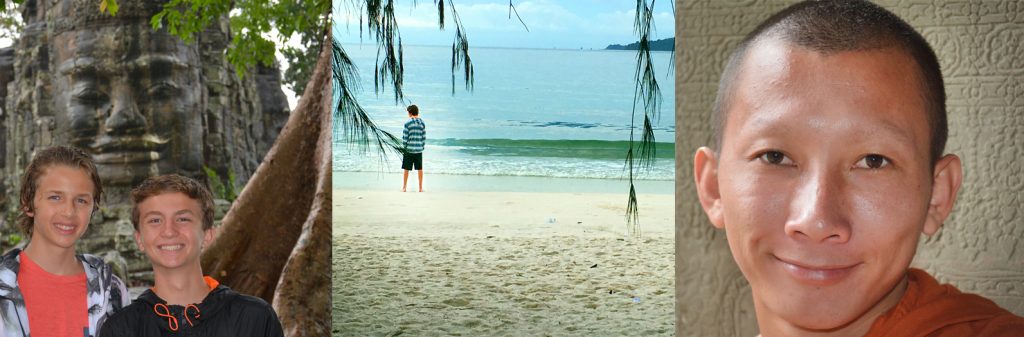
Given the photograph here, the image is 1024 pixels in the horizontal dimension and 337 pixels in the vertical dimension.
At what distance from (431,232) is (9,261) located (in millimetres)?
7162

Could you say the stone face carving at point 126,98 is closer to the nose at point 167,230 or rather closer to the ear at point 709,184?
the nose at point 167,230

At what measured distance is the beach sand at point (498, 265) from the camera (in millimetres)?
5590

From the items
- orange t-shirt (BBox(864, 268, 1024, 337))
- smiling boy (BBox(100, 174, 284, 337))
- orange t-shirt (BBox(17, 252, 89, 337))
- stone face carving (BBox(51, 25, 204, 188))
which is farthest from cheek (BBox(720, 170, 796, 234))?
stone face carving (BBox(51, 25, 204, 188))

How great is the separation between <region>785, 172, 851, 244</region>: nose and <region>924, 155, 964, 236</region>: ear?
0.10 m

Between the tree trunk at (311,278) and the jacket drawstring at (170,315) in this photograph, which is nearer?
the jacket drawstring at (170,315)

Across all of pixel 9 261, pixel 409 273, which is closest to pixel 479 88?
pixel 409 273

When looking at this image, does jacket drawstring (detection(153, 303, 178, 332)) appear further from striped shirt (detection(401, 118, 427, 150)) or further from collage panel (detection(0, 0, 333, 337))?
striped shirt (detection(401, 118, 427, 150))

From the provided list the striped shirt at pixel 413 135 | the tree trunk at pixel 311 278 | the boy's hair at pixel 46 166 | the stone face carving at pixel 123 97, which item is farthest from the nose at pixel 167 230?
the striped shirt at pixel 413 135

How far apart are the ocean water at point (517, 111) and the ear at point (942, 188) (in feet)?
25.9

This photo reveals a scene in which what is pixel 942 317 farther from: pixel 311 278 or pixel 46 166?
pixel 311 278

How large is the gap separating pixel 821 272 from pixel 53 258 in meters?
0.98

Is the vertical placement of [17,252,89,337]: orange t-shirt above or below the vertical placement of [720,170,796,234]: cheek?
below

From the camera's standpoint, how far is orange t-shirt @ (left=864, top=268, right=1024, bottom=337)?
0.72 m

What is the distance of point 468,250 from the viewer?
25.2 ft
